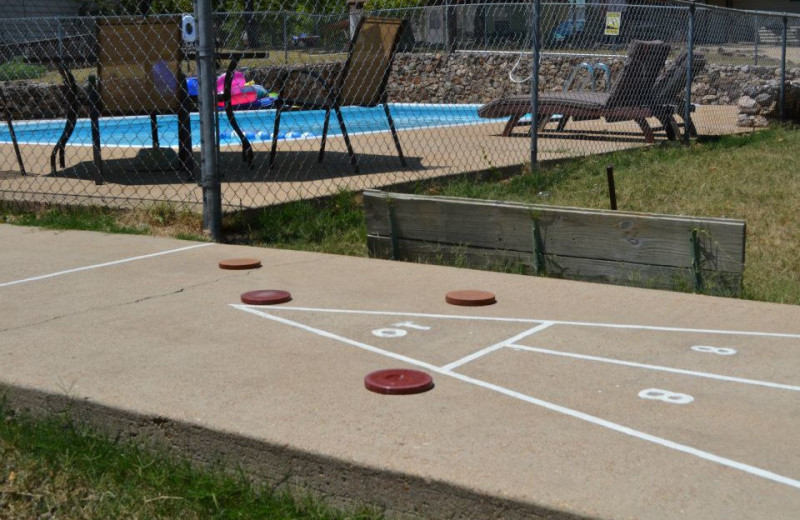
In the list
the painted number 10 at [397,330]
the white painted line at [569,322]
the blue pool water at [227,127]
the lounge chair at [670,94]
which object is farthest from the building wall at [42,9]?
the painted number 10 at [397,330]

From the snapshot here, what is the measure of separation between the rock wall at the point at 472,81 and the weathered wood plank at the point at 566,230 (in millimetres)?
12445

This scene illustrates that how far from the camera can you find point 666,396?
330cm

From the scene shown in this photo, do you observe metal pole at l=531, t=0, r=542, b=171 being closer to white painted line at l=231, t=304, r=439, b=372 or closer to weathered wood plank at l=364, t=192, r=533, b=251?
weathered wood plank at l=364, t=192, r=533, b=251

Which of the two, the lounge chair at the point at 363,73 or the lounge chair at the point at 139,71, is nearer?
the lounge chair at the point at 139,71

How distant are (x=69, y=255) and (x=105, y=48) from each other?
2491 mm

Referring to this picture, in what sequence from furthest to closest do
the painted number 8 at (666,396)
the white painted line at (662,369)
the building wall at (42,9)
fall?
the building wall at (42,9) < the white painted line at (662,369) < the painted number 8 at (666,396)

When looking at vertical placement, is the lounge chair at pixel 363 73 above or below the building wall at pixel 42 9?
below

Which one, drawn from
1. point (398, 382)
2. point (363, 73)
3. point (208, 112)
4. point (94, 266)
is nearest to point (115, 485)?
point (398, 382)

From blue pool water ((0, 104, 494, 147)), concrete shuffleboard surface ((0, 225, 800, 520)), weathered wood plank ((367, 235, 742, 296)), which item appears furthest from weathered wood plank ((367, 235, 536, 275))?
blue pool water ((0, 104, 494, 147))

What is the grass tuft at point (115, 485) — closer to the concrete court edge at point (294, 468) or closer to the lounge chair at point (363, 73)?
the concrete court edge at point (294, 468)

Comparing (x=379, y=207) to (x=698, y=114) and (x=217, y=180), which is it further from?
(x=698, y=114)

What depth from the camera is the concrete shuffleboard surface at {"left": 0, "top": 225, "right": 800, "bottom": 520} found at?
2.67 metres

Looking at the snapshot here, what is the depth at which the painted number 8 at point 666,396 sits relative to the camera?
10.7ft

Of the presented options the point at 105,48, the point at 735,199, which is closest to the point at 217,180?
the point at 105,48
